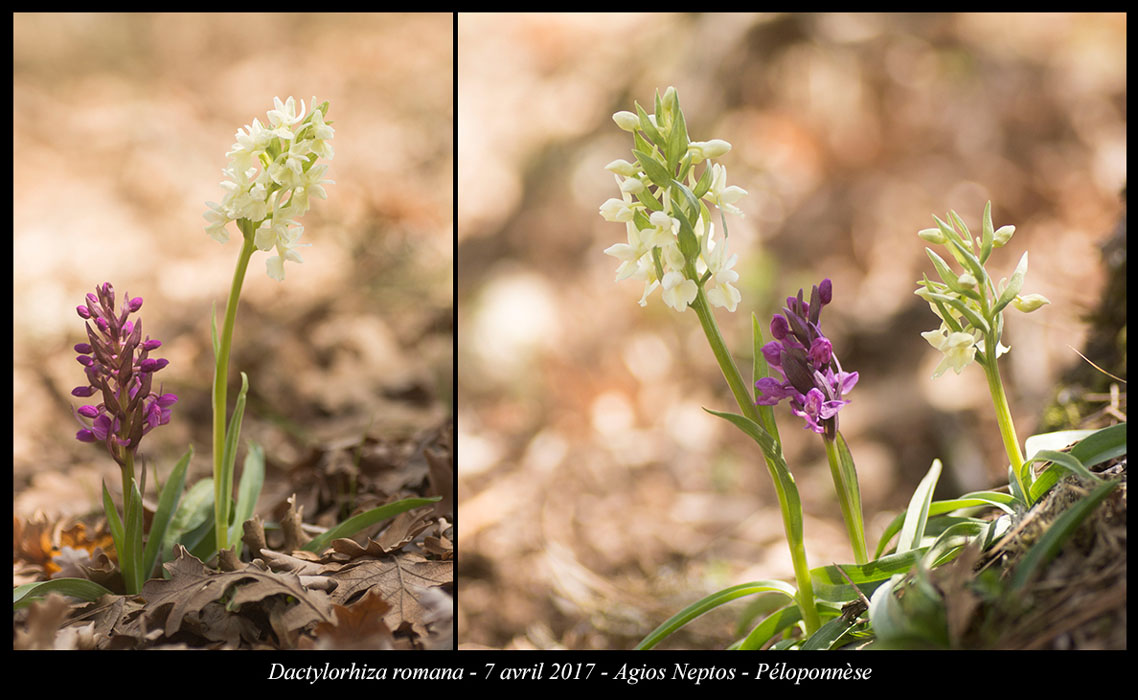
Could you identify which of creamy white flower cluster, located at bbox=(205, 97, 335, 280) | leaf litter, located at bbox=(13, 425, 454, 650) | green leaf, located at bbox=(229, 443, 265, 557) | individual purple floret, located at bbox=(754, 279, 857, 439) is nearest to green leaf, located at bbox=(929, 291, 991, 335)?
individual purple floret, located at bbox=(754, 279, 857, 439)

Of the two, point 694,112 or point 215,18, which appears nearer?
point 694,112

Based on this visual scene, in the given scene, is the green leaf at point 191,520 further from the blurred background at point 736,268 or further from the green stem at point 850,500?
the green stem at point 850,500

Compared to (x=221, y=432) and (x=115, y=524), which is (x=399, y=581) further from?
(x=115, y=524)

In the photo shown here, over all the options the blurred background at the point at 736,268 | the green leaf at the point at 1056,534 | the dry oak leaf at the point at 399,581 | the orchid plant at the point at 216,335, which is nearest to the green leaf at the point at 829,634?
the green leaf at the point at 1056,534
